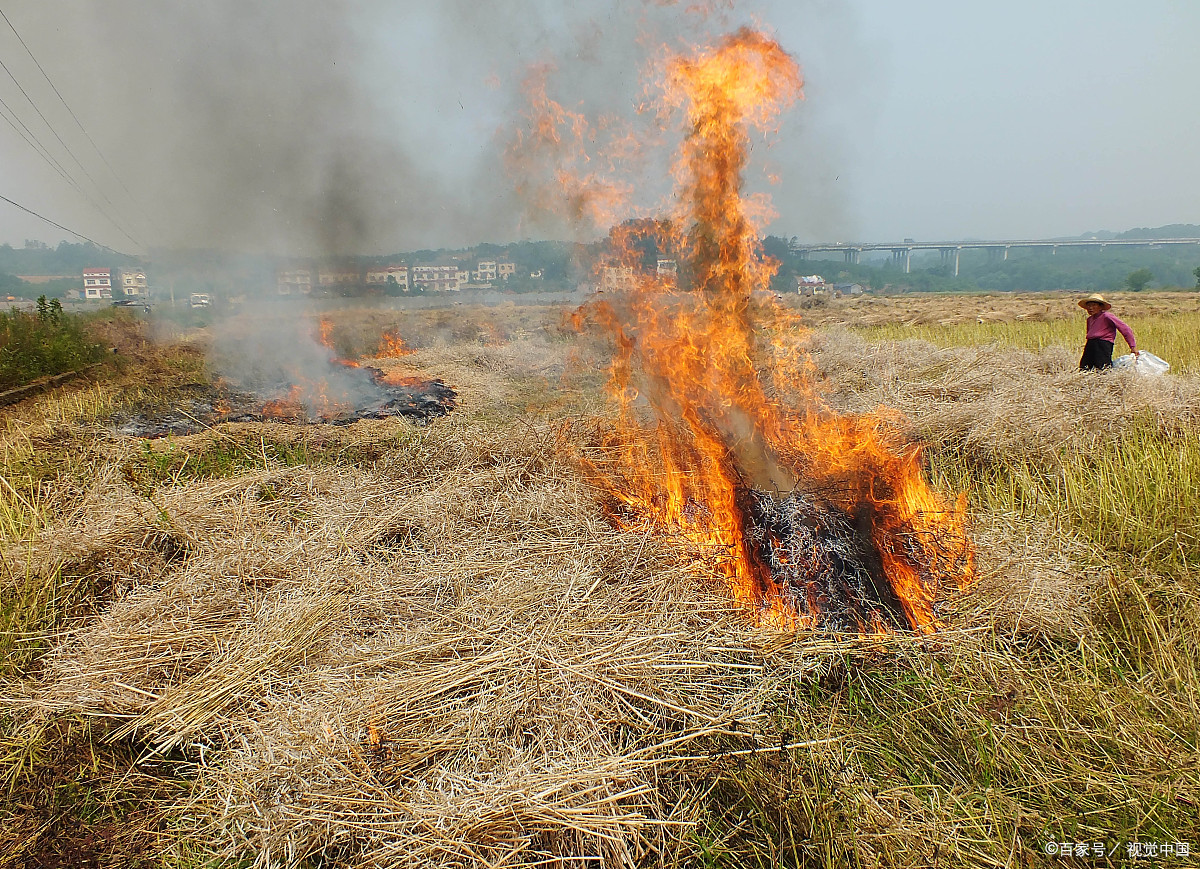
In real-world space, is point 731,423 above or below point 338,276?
below

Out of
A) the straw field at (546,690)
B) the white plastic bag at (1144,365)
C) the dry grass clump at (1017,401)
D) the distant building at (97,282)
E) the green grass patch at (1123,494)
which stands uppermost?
the distant building at (97,282)

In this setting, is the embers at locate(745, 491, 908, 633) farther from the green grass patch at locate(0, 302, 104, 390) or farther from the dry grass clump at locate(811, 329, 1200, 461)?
the green grass patch at locate(0, 302, 104, 390)

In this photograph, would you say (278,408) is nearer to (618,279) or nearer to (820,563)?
(618,279)

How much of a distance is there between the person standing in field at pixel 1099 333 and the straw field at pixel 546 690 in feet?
12.1

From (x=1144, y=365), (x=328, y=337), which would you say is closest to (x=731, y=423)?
(x=1144, y=365)

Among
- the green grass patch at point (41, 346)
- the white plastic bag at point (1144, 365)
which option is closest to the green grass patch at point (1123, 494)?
the white plastic bag at point (1144, 365)

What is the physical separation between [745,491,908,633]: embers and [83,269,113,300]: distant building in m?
71.8

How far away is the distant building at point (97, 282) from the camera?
5609cm

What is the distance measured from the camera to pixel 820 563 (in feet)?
12.4

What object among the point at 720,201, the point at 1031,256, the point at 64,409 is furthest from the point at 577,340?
the point at 1031,256

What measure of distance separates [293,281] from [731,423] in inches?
746

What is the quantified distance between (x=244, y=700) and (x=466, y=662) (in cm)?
112

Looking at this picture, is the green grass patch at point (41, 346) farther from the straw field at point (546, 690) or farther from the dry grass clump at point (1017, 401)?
the dry grass clump at point (1017, 401)

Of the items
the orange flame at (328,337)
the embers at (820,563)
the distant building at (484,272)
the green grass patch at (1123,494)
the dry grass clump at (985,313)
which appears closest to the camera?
the embers at (820,563)
